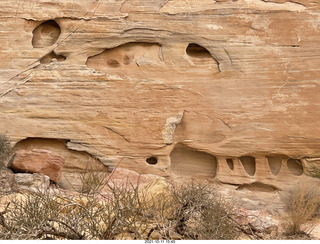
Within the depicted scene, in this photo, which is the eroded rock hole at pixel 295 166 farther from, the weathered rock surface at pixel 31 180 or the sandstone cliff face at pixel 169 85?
the weathered rock surface at pixel 31 180

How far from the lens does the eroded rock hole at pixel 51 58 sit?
9062 mm

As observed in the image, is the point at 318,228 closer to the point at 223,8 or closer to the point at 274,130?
the point at 274,130

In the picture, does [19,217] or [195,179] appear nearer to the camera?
[19,217]

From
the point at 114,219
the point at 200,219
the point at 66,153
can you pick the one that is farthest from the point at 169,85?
the point at 114,219

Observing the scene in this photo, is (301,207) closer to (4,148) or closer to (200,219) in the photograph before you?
(200,219)

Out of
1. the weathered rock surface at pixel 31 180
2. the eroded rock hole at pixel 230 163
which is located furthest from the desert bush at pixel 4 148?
the eroded rock hole at pixel 230 163

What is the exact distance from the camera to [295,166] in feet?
29.0

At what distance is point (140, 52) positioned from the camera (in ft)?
29.5

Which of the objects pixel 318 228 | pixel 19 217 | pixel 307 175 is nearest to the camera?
pixel 19 217

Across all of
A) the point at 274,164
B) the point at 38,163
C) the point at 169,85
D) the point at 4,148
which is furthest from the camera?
the point at 274,164

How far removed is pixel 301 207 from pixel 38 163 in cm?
439

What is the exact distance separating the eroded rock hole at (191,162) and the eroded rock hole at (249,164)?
0.56 m

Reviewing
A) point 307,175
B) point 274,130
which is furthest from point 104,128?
point 307,175

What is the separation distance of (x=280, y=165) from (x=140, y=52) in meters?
3.48
